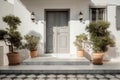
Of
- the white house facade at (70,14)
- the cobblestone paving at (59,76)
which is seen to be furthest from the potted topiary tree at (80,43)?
the cobblestone paving at (59,76)

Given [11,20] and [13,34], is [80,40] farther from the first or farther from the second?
[11,20]

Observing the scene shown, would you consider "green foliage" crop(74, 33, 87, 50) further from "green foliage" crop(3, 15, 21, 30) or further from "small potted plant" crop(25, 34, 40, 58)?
"green foliage" crop(3, 15, 21, 30)

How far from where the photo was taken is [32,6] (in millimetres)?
11172

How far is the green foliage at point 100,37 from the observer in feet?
30.2

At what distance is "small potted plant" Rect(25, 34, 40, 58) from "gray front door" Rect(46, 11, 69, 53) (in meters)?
1.05

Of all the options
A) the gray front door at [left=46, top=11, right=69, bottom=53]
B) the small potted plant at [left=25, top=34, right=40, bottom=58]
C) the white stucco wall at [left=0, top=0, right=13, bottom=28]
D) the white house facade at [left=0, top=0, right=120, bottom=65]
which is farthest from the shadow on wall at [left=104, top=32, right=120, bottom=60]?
the white stucco wall at [left=0, top=0, right=13, bottom=28]

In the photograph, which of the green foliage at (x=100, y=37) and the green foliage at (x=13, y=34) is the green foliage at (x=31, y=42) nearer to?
the green foliage at (x=13, y=34)

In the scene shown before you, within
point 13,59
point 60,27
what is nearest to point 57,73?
point 13,59

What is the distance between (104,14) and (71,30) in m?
2.01

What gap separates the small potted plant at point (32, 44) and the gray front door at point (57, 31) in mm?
1051

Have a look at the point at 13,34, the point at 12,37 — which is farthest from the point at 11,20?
the point at 12,37

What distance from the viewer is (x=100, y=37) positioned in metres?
9.32

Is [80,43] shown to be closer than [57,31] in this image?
Yes

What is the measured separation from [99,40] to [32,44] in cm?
322
